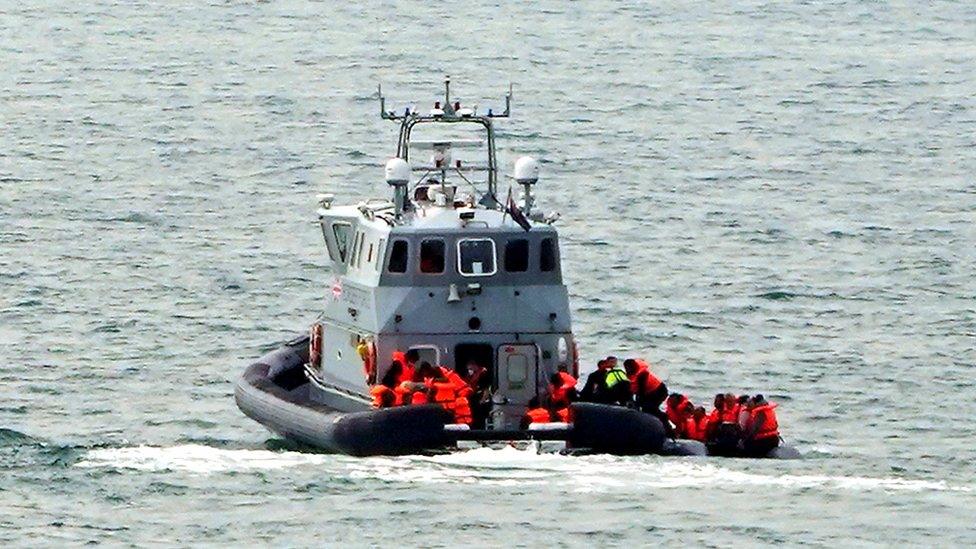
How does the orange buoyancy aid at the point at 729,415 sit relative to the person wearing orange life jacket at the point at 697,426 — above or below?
above

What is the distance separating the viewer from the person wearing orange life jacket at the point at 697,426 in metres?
35.8

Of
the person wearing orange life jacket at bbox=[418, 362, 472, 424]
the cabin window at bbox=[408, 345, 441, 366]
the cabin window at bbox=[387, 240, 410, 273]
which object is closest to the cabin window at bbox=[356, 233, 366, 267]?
the cabin window at bbox=[387, 240, 410, 273]

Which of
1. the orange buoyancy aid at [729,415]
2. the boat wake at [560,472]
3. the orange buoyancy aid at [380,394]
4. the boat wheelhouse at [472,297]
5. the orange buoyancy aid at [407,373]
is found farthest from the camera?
the boat wheelhouse at [472,297]

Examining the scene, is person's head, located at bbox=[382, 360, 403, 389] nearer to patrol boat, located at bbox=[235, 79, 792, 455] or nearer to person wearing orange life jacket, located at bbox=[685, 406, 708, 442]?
patrol boat, located at bbox=[235, 79, 792, 455]

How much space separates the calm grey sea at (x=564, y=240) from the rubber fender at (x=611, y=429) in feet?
Answer: 0.85

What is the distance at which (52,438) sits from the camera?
38.0m

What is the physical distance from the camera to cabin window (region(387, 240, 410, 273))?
118 feet

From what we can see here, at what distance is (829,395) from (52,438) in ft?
36.8

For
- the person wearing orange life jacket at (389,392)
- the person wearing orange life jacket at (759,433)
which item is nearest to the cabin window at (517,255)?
the person wearing orange life jacket at (389,392)

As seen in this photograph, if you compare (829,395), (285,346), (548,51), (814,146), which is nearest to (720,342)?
(829,395)

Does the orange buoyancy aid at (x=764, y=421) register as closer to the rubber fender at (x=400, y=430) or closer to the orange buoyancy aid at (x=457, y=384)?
the orange buoyancy aid at (x=457, y=384)

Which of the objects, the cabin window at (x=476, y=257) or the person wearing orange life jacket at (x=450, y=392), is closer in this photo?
the person wearing orange life jacket at (x=450, y=392)

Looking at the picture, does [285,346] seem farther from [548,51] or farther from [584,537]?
[548,51]

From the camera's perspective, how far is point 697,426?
35812 mm
